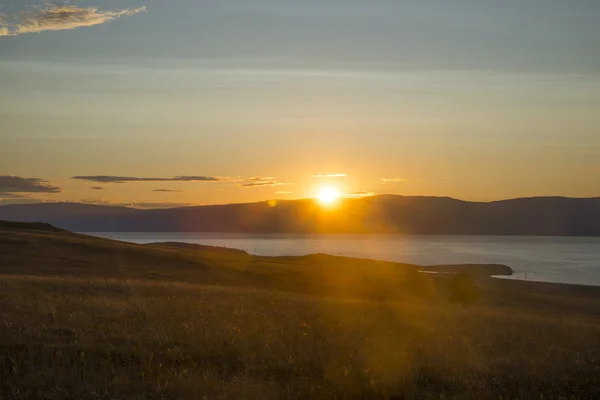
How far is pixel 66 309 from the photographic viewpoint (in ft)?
53.1

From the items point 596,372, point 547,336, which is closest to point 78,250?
point 547,336

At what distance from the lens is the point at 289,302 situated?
21.4m

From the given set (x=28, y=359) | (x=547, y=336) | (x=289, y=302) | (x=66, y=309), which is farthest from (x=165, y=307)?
(x=547, y=336)

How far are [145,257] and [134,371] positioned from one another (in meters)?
45.5

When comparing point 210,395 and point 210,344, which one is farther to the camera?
point 210,344

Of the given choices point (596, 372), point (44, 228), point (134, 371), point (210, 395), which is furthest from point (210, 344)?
point (44, 228)

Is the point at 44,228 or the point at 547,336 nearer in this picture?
the point at 547,336

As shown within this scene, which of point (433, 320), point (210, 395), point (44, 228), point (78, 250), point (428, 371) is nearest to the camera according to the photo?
point (210, 395)

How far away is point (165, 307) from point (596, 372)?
10.5m

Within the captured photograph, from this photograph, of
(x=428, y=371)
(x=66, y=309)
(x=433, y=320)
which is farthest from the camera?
(x=433, y=320)

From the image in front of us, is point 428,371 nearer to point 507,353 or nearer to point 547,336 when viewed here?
point 507,353

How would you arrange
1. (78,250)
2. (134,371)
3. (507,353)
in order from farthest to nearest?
(78,250) → (507,353) → (134,371)

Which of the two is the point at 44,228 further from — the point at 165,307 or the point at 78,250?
the point at 165,307

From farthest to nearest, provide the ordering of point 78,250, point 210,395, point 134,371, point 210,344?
point 78,250 → point 210,344 → point 134,371 → point 210,395
